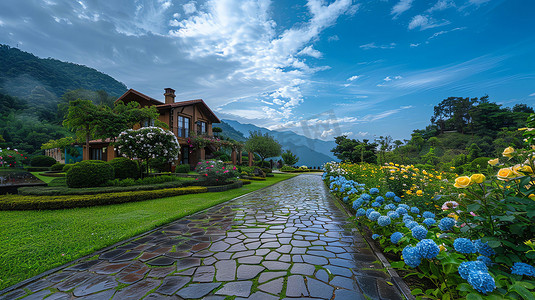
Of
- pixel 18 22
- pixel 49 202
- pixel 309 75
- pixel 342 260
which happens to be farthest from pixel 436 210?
pixel 18 22

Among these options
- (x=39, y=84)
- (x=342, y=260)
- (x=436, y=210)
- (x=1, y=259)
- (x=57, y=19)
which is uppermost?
(x=57, y=19)

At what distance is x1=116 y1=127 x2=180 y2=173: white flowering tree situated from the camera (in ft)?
34.1

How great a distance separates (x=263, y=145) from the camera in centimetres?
2231

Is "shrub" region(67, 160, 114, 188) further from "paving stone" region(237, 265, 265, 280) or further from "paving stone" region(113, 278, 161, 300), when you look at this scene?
"paving stone" region(237, 265, 265, 280)

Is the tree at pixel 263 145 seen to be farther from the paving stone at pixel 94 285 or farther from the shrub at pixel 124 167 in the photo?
the paving stone at pixel 94 285

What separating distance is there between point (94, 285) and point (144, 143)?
9421 mm

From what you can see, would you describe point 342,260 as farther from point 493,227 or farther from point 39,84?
point 39,84

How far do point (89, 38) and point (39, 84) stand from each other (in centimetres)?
2783

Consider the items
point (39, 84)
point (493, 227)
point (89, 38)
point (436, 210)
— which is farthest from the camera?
point (39, 84)

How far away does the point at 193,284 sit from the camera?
236 centimetres

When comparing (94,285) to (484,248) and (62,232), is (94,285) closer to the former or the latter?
(62,232)

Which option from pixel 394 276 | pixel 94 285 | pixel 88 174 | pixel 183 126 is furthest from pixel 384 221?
pixel 183 126

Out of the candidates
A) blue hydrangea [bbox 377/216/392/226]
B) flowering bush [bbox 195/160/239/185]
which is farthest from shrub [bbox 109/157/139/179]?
blue hydrangea [bbox 377/216/392/226]

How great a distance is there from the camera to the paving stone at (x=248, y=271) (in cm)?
253
